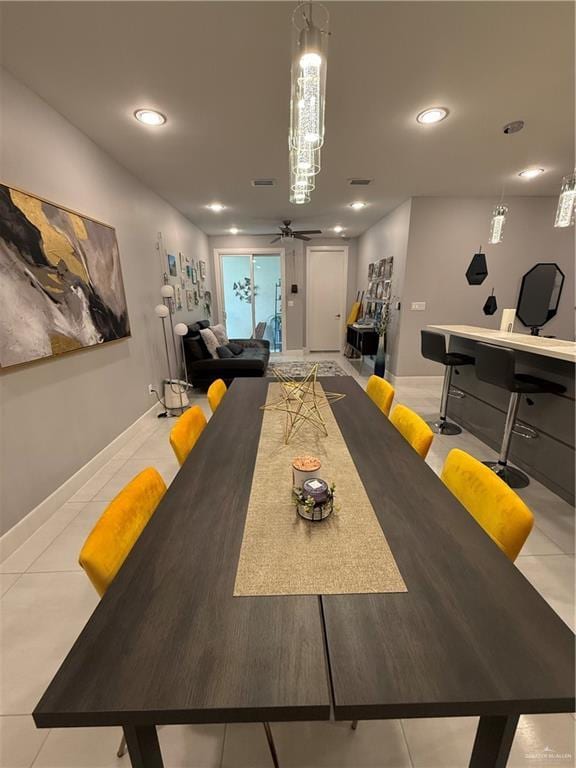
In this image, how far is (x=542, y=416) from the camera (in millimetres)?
2375

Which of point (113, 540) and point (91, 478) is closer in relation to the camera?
point (113, 540)

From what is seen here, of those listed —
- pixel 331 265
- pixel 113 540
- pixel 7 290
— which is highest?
pixel 331 265

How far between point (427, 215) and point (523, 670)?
16.0 feet

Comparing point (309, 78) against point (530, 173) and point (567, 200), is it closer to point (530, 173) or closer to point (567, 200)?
point (567, 200)

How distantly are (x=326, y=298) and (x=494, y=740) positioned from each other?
732cm

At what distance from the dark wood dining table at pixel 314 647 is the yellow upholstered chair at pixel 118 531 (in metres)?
0.10

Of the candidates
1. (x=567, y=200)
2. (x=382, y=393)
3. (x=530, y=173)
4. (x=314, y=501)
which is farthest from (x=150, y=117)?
(x=530, y=173)

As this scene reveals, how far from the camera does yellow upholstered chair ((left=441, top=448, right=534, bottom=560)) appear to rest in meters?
0.93

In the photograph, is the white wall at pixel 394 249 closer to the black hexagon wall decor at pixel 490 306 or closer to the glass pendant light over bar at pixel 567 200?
the black hexagon wall decor at pixel 490 306

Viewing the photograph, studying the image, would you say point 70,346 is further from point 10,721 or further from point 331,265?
point 331,265

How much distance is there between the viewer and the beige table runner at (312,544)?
76 centimetres

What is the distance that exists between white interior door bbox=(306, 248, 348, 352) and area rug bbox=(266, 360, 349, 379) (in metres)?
1.04

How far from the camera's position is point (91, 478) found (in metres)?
2.53

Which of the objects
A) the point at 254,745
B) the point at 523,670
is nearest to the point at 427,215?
the point at 523,670
